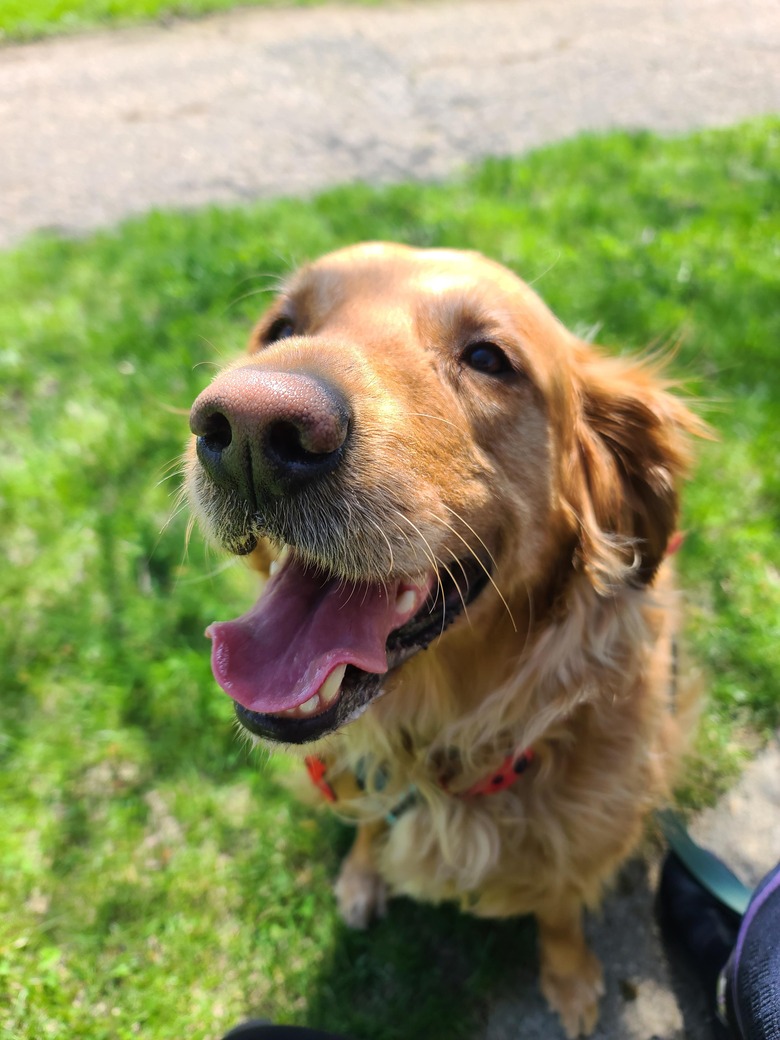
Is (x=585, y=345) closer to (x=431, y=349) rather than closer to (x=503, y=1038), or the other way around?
(x=431, y=349)

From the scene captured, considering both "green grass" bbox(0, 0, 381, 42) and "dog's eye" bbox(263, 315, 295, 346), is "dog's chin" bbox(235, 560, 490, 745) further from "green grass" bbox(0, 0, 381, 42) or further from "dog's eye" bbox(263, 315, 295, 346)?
"green grass" bbox(0, 0, 381, 42)

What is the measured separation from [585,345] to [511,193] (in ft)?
10.9

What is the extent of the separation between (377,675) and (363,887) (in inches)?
49.6

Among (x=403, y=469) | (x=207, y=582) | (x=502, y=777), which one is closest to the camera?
(x=403, y=469)

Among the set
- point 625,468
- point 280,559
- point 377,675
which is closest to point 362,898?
point 377,675

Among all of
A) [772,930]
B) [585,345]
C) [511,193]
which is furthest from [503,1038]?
[511,193]

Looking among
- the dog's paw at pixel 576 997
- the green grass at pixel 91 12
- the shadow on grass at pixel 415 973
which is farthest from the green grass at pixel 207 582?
the green grass at pixel 91 12

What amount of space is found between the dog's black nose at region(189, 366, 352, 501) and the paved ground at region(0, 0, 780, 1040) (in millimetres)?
4882

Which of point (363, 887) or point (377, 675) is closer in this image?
point (377, 675)

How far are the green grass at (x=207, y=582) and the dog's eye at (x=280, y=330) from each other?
1.60ft

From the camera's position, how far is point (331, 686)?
5.15ft

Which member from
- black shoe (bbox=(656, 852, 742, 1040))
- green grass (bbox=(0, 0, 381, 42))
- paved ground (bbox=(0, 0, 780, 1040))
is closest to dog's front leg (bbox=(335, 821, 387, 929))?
black shoe (bbox=(656, 852, 742, 1040))

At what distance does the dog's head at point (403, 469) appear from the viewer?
140cm

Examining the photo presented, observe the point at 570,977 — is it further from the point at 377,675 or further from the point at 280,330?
the point at 280,330
